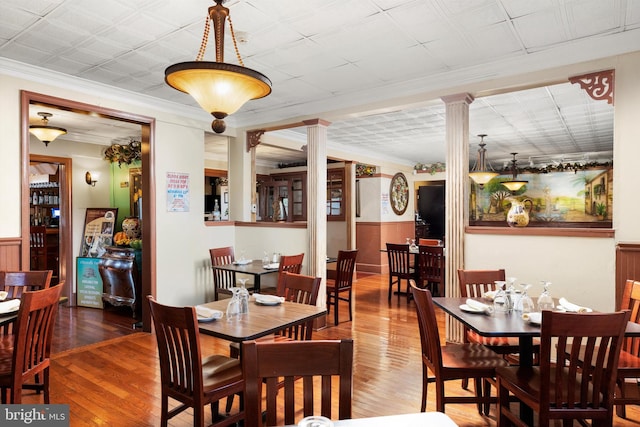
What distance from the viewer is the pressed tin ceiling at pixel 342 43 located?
263 cm

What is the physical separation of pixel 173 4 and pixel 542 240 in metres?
3.31

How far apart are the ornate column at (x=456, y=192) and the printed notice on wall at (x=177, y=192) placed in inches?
122

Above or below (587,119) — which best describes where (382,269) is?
below

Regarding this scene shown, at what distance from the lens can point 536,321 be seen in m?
2.22

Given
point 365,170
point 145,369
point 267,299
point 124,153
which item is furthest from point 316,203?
point 365,170

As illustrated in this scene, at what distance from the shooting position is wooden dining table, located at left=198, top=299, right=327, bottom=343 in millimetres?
2115

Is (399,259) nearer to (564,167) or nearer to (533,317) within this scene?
(533,317)

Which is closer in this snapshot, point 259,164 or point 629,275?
point 629,275

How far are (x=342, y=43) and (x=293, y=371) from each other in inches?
103

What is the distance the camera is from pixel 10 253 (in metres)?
3.50

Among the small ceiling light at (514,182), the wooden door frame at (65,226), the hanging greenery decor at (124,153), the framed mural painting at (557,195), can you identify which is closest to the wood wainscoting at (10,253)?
the wooden door frame at (65,226)

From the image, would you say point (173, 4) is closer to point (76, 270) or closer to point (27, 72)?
point (27, 72)

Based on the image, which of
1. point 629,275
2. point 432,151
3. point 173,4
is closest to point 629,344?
point 629,275

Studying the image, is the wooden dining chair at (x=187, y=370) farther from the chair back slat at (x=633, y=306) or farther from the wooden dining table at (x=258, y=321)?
the chair back slat at (x=633, y=306)
